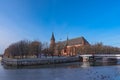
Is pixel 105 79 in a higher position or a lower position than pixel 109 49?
lower

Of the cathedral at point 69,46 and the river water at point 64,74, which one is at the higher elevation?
the cathedral at point 69,46

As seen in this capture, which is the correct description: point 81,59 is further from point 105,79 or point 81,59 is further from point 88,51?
point 105,79

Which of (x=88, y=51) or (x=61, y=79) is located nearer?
(x=61, y=79)

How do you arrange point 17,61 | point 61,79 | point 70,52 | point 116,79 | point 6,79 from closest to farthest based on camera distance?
1. point 116,79
2. point 61,79
3. point 6,79
4. point 17,61
5. point 70,52

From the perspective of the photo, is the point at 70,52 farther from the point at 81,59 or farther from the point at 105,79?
the point at 105,79

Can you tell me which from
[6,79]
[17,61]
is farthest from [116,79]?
[17,61]

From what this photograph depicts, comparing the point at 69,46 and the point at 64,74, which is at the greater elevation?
the point at 69,46

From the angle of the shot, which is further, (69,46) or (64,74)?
(69,46)

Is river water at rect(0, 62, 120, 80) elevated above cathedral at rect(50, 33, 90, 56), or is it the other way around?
cathedral at rect(50, 33, 90, 56)

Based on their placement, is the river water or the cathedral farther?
the cathedral

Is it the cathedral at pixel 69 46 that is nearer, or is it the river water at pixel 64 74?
the river water at pixel 64 74

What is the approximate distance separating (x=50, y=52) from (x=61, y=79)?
103 m

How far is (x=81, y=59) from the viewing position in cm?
12275

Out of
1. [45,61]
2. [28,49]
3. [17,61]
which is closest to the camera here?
[17,61]
